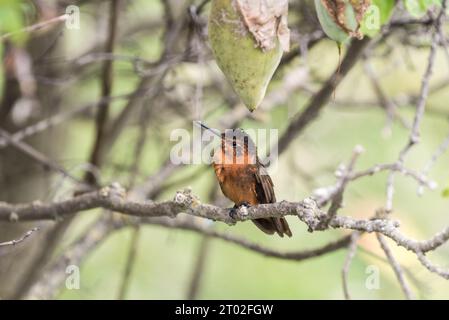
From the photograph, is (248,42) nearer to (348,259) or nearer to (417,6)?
(417,6)

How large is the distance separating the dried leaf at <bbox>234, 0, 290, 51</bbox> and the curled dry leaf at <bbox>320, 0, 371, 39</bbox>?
0.34 ft

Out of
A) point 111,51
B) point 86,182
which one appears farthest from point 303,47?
point 86,182

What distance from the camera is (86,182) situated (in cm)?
338

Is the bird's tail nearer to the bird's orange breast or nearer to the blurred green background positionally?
the bird's orange breast

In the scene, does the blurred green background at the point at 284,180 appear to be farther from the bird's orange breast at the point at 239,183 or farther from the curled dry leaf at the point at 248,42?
the curled dry leaf at the point at 248,42

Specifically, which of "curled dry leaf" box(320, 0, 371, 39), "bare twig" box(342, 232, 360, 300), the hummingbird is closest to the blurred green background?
the hummingbird

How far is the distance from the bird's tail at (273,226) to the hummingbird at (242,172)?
0.15 metres

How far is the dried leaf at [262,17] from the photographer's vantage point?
1.55 meters

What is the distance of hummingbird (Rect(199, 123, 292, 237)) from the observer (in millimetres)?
2758

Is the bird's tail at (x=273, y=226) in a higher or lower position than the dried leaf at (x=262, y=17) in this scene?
lower

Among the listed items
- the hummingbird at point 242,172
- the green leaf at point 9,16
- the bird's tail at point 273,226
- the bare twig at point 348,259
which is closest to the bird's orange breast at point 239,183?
the hummingbird at point 242,172

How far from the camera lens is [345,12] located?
162 centimetres

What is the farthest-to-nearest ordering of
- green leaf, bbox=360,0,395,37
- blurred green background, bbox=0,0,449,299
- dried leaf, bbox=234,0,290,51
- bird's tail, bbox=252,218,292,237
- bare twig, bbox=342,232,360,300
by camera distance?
blurred green background, bbox=0,0,449,299
bird's tail, bbox=252,218,292,237
bare twig, bbox=342,232,360,300
green leaf, bbox=360,0,395,37
dried leaf, bbox=234,0,290,51
